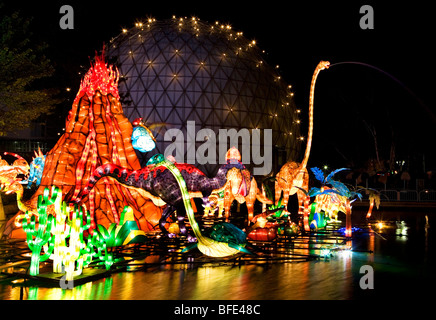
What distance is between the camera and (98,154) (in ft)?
47.5

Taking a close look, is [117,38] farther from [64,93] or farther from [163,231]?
[163,231]

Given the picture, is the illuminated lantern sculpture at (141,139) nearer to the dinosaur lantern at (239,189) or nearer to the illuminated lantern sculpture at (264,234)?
the dinosaur lantern at (239,189)

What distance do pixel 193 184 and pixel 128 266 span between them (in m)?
5.20

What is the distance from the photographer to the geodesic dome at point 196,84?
128ft

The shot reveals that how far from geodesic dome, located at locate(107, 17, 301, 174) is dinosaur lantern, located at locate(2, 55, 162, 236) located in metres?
22.0

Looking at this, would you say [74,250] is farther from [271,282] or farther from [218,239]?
[271,282]

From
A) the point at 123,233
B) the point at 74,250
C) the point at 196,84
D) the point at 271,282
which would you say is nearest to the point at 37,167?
the point at 123,233

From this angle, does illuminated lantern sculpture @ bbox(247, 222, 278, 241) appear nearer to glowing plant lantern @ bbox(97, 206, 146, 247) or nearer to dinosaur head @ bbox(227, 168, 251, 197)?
glowing plant lantern @ bbox(97, 206, 146, 247)

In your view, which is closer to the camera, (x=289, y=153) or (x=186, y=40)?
(x=186, y=40)

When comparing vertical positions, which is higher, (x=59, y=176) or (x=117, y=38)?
(x=117, y=38)

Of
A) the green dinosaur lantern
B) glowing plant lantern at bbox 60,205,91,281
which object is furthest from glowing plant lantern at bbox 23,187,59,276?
the green dinosaur lantern
